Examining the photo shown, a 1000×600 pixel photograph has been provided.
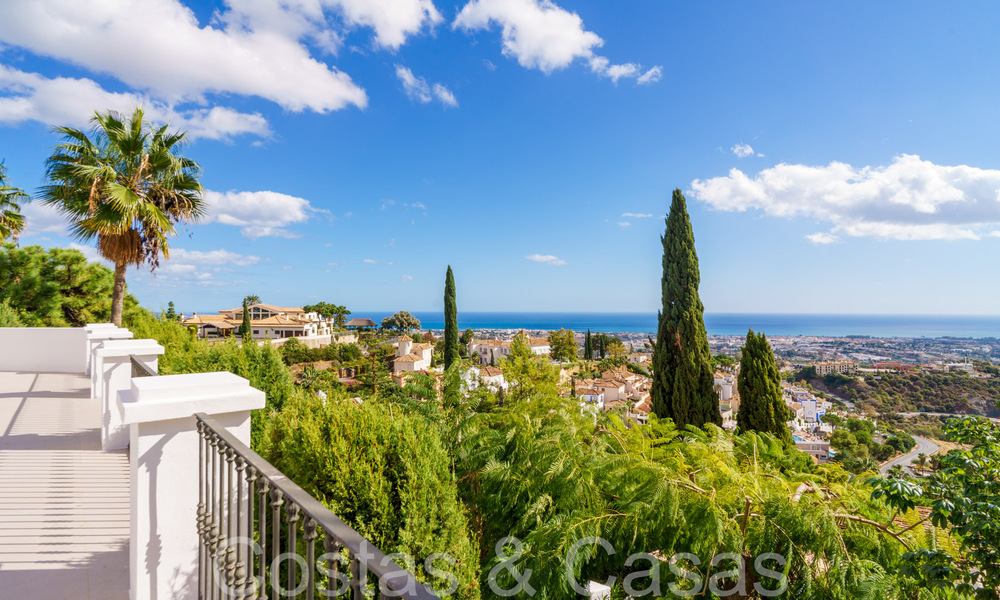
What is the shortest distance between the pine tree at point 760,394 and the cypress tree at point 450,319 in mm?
20392

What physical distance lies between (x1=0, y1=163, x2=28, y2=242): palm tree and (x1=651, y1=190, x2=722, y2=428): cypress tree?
21.9 meters

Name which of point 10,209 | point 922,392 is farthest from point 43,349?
point 922,392

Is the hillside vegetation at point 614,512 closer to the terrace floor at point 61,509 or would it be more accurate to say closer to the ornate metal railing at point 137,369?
the terrace floor at point 61,509

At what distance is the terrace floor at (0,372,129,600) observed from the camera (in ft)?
8.15

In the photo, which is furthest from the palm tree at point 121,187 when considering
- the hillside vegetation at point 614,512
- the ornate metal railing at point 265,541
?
the ornate metal railing at point 265,541

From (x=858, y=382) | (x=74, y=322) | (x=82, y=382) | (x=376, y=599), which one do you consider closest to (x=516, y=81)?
(x=82, y=382)

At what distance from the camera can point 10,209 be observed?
14.6 metres

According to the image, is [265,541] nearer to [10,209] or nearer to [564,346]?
[10,209]

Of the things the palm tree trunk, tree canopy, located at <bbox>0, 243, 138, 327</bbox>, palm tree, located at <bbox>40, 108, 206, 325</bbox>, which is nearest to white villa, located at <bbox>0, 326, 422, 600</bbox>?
the palm tree trunk

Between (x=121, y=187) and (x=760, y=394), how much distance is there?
16.4 m

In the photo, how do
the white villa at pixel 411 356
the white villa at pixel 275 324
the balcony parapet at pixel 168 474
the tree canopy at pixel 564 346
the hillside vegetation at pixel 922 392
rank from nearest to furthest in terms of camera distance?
the balcony parapet at pixel 168 474
the hillside vegetation at pixel 922 392
the white villa at pixel 411 356
the tree canopy at pixel 564 346
the white villa at pixel 275 324

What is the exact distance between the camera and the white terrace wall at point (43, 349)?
1116cm

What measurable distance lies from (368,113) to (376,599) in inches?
1225

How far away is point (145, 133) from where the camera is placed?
9.59m
